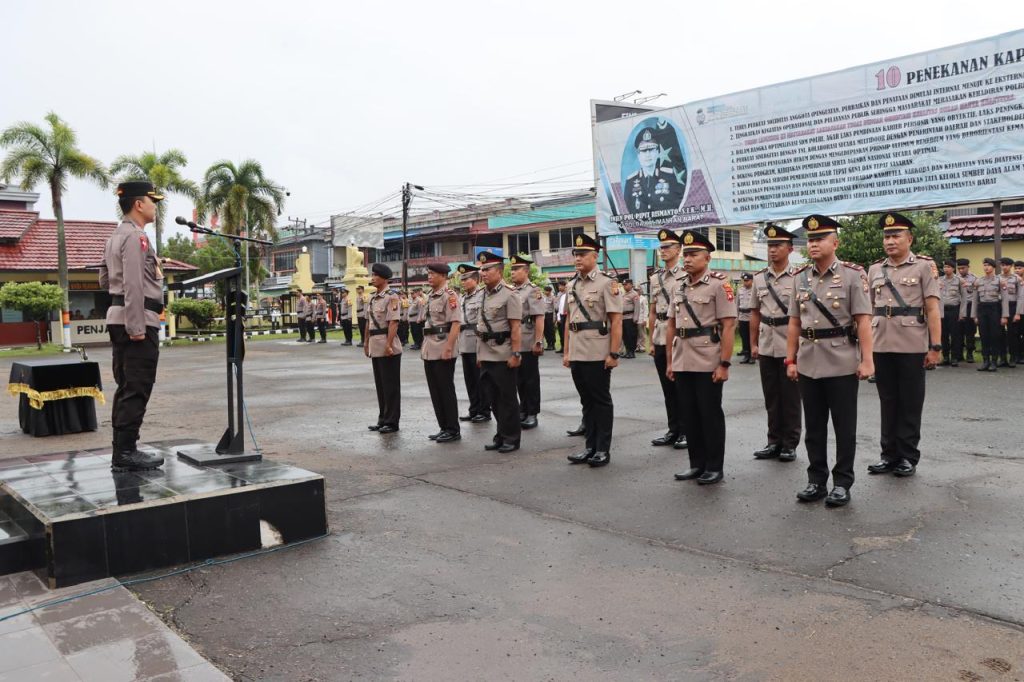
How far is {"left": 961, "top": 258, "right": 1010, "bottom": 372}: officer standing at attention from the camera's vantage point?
13773 millimetres

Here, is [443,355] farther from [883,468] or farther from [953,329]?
[953,329]

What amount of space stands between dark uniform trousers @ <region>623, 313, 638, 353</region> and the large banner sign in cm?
215

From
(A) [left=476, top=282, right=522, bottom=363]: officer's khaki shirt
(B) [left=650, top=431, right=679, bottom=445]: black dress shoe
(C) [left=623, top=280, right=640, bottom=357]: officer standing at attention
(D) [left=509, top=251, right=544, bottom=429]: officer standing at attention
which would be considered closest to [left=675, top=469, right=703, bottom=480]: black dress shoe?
(B) [left=650, top=431, right=679, bottom=445]: black dress shoe

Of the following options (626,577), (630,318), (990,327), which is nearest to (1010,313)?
(990,327)

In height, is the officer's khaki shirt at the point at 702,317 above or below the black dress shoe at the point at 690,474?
above

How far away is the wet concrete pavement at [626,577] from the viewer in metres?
3.25

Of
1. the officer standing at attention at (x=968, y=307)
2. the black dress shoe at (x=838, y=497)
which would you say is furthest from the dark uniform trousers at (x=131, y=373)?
the officer standing at attention at (x=968, y=307)

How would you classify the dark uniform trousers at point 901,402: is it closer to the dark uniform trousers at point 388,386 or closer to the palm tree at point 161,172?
the dark uniform trousers at point 388,386

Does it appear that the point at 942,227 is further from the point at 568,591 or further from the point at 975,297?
the point at 568,591

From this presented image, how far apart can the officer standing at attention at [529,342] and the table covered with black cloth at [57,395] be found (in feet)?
16.0

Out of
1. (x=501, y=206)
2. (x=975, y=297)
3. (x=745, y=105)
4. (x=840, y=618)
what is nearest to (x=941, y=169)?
(x=975, y=297)

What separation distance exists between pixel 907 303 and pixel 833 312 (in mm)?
1467

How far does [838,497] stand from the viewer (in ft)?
17.5

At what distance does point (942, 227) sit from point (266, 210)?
3236cm
